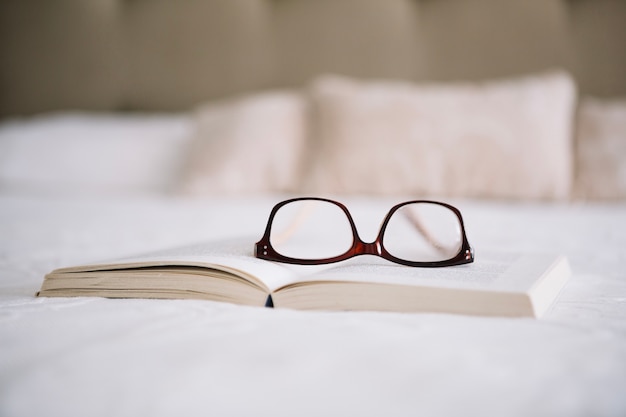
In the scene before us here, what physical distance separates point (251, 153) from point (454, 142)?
544 millimetres

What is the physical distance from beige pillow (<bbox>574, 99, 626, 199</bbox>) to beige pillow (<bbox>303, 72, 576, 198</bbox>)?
3 cm

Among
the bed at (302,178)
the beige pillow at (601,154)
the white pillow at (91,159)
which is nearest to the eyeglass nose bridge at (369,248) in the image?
the bed at (302,178)

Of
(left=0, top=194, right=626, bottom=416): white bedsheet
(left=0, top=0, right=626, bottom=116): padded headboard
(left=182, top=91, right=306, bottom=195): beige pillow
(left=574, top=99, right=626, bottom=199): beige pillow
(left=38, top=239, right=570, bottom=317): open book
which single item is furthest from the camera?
(left=0, top=0, right=626, bottom=116): padded headboard

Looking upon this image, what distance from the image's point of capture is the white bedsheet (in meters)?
0.38

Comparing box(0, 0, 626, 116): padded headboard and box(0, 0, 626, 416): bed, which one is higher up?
box(0, 0, 626, 116): padded headboard

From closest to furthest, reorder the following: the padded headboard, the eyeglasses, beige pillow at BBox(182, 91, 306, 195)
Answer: the eyeglasses → beige pillow at BBox(182, 91, 306, 195) → the padded headboard

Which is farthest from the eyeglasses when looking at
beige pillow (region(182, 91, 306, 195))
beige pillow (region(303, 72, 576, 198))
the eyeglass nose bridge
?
beige pillow (region(182, 91, 306, 195))

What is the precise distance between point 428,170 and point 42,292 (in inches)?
45.1

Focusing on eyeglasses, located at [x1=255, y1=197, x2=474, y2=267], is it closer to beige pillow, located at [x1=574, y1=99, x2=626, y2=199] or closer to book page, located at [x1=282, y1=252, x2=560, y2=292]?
book page, located at [x1=282, y1=252, x2=560, y2=292]

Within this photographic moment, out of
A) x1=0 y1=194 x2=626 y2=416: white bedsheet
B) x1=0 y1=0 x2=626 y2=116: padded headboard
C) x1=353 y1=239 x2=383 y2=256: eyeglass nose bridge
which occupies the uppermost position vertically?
x1=0 y1=0 x2=626 y2=116: padded headboard

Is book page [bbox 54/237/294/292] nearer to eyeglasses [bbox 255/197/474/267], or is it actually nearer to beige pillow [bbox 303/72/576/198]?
eyeglasses [bbox 255/197/474/267]

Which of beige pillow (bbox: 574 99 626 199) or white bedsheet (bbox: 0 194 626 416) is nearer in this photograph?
white bedsheet (bbox: 0 194 626 416)

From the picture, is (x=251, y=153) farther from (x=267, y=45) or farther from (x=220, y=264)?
(x=220, y=264)

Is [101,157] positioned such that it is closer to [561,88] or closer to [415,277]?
[561,88]
